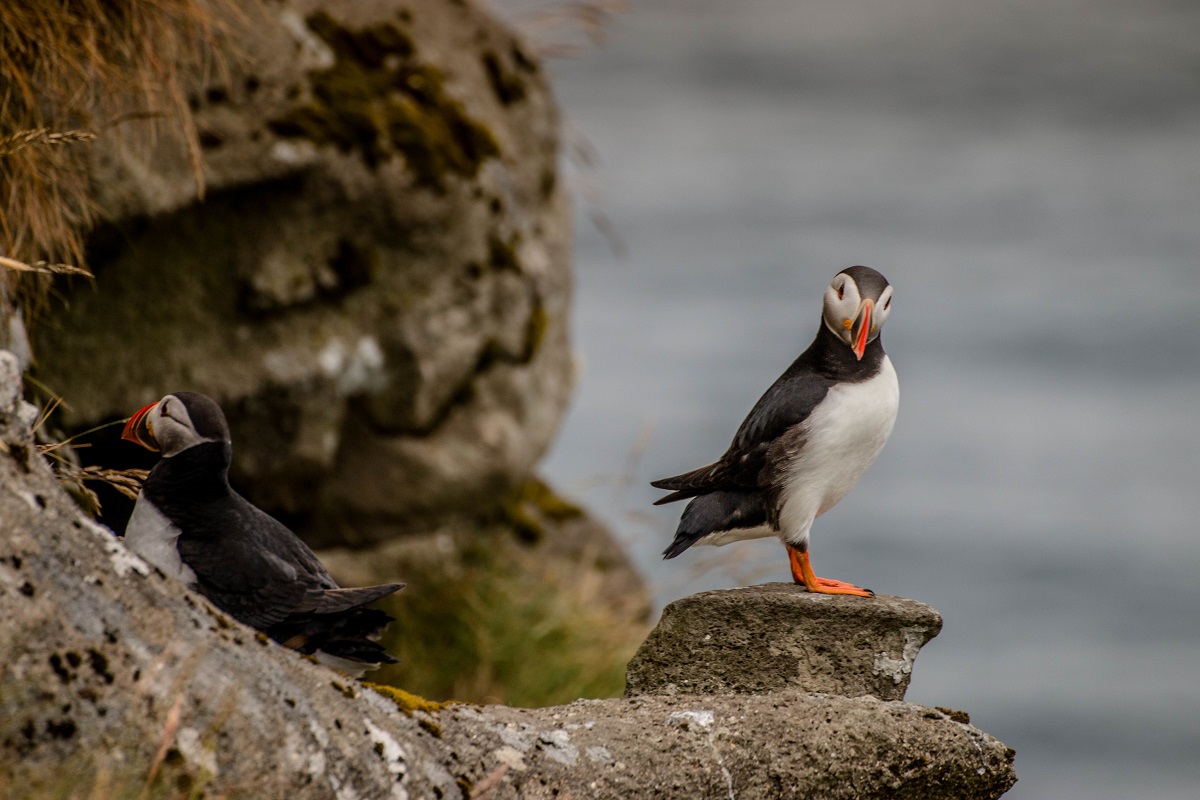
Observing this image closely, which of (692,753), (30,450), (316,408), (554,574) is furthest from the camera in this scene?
(554,574)

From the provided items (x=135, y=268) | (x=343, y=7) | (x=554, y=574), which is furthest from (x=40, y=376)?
(x=554, y=574)

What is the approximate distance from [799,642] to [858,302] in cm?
129

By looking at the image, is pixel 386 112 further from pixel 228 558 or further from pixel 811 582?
pixel 228 558

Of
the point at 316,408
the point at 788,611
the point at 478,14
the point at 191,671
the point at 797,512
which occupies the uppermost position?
the point at 478,14

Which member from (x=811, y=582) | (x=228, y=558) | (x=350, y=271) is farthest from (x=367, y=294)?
(x=228, y=558)

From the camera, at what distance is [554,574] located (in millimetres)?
11133

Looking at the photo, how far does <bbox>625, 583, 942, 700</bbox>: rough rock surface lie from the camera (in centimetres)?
474

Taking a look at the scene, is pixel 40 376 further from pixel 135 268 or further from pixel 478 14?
pixel 478 14

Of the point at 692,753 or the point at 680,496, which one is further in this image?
the point at 680,496

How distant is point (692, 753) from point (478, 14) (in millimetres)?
7019

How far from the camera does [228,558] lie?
140 inches

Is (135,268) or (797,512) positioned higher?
(797,512)

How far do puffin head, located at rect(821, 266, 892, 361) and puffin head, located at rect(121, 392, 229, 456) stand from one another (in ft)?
6.92

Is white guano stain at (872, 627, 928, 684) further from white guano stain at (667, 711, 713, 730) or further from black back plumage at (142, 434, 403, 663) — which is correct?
black back plumage at (142, 434, 403, 663)
